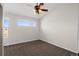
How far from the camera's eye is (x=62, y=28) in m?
3.05

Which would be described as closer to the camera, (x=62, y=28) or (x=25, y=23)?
(x=25, y=23)

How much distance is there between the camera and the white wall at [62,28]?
8.74 feet

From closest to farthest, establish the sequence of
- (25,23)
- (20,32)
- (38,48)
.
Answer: (25,23), (20,32), (38,48)

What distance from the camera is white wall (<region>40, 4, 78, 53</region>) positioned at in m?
2.66

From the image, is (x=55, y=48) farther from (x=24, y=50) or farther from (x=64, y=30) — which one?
(x=24, y=50)

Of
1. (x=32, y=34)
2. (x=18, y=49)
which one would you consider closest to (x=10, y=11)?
(x=32, y=34)

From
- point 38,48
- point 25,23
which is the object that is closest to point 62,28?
point 38,48

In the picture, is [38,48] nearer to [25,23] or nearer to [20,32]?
[20,32]

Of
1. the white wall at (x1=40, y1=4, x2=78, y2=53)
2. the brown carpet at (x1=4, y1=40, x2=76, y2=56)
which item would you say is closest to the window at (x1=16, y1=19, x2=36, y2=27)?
the white wall at (x1=40, y1=4, x2=78, y2=53)

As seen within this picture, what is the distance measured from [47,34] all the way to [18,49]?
103cm

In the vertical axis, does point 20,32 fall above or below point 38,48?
above

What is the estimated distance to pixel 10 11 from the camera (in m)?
2.24

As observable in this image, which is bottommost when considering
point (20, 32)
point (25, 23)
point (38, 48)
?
point (38, 48)

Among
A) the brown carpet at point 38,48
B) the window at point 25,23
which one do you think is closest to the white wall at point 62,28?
the brown carpet at point 38,48
